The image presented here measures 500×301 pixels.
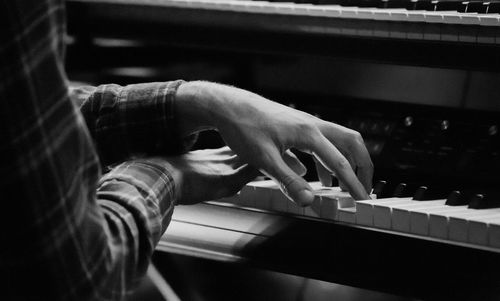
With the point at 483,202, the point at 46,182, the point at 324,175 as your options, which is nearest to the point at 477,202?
the point at 483,202

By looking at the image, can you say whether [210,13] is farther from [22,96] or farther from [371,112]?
[22,96]

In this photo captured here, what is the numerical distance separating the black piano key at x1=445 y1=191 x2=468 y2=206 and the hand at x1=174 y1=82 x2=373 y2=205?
11 cm

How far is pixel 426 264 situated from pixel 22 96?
61 cm

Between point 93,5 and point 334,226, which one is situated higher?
point 93,5

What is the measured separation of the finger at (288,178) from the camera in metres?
1.07

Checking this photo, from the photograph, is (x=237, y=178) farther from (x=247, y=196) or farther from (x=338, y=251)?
→ (x=338, y=251)

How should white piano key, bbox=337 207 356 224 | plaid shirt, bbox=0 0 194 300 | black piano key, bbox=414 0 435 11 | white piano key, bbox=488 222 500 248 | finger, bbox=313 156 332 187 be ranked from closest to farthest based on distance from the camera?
plaid shirt, bbox=0 0 194 300 < white piano key, bbox=488 222 500 248 < white piano key, bbox=337 207 356 224 < finger, bbox=313 156 332 187 < black piano key, bbox=414 0 435 11

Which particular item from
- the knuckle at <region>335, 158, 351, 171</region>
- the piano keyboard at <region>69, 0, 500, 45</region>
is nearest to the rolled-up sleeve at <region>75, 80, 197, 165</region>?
the knuckle at <region>335, 158, 351, 171</region>

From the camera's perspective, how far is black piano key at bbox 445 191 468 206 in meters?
1.12

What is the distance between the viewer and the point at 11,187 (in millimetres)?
731

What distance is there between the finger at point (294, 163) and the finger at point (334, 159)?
0.26ft

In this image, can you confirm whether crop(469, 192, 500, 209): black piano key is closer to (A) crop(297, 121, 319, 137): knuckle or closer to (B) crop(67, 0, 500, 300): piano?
(B) crop(67, 0, 500, 300): piano

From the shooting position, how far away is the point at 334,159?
108cm

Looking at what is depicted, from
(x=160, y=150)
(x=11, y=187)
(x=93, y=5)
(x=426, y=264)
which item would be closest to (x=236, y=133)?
(x=160, y=150)
